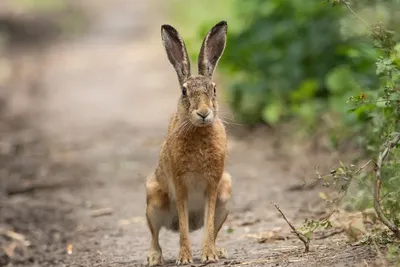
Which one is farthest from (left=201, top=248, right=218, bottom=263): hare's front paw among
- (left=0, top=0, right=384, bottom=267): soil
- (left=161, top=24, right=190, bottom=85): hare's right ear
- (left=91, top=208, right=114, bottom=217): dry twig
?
(left=91, top=208, right=114, bottom=217): dry twig

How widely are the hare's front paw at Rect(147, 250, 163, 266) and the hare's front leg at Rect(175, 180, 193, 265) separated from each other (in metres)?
0.21

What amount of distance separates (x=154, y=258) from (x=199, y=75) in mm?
1278

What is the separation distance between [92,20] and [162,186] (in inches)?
870

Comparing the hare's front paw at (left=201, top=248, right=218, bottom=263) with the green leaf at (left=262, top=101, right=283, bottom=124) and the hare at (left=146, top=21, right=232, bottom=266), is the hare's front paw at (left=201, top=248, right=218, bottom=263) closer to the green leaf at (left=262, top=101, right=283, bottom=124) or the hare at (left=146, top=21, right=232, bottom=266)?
the hare at (left=146, top=21, right=232, bottom=266)

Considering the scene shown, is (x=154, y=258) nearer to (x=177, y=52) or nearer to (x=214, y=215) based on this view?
(x=214, y=215)

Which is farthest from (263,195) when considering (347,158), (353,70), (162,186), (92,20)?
(92,20)

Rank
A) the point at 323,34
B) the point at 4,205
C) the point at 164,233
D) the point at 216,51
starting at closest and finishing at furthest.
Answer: the point at 216,51 < the point at 164,233 < the point at 4,205 < the point at 323,34

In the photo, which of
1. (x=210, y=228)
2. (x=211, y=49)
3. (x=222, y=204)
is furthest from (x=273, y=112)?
(x=210, y=228)

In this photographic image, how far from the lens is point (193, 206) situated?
6.74m

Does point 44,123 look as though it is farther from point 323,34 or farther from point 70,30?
point 70,30

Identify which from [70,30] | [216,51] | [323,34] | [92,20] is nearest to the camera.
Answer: [216,51]

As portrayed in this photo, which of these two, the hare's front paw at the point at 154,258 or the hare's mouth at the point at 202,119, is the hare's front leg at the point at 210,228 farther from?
the hare's mouth at the point at 202,119

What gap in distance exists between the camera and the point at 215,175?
6512 mm

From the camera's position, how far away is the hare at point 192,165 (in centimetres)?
645
